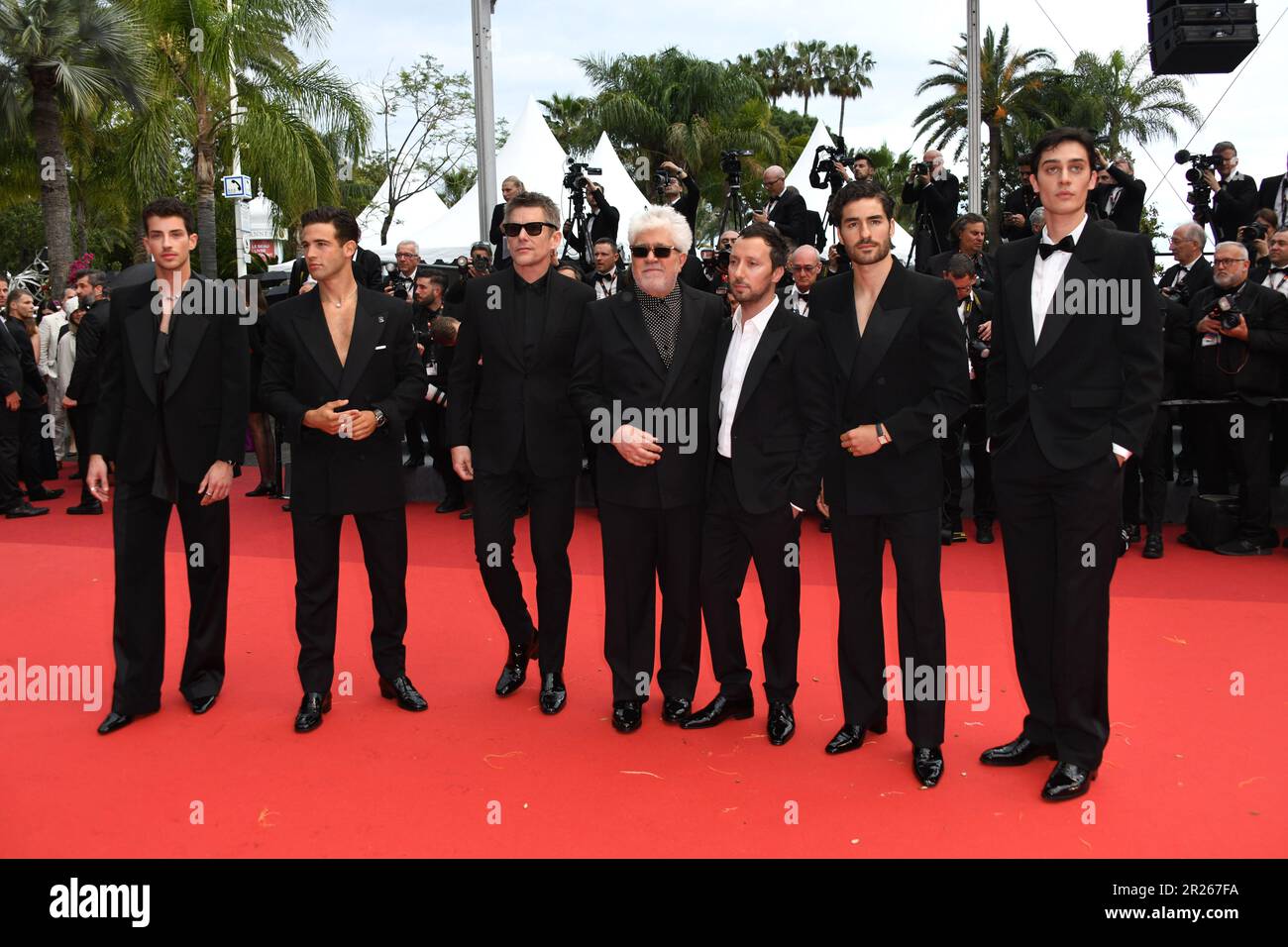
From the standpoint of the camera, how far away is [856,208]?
12.8 feet

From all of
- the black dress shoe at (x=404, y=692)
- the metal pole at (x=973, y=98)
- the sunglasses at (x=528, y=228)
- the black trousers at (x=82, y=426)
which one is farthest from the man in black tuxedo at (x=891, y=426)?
the metal pole at (x=973, y=98)

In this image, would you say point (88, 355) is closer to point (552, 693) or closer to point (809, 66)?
point (552, 693)

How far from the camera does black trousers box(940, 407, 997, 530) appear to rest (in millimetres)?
7914

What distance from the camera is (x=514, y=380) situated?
4555 millimetres

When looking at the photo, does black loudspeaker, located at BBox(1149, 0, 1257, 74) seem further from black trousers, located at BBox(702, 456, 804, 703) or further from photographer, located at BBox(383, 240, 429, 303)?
black trousers, located at BBox(702, 456, 804, 703)

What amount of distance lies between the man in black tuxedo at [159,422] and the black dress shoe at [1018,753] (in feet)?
10.2

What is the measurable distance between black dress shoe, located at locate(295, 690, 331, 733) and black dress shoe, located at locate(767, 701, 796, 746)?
5.84 ft

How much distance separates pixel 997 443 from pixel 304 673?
9.24 feet

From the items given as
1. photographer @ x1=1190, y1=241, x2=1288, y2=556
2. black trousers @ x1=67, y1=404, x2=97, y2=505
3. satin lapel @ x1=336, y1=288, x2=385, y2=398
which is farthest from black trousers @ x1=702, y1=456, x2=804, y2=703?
black trousers @ x1=67, y1=404, x2=97, y2=505

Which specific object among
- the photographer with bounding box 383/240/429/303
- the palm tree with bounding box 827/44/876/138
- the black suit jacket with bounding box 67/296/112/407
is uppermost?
the palm tree with bounding box 827/44/876/138

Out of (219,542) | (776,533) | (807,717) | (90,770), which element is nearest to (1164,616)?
(807,717)

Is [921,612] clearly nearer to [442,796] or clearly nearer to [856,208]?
[856,208]

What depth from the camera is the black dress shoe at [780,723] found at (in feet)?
13.9

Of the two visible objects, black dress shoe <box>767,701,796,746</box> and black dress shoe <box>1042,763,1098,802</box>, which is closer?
black dress shoe <box>1042,763,1098,802</box>
